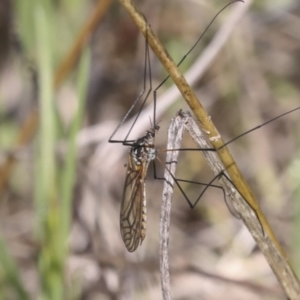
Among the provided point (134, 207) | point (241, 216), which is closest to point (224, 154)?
point (241, 216)

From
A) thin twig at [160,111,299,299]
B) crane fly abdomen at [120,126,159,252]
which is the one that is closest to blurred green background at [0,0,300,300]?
crane fly abdomen at [120,126,159,252]

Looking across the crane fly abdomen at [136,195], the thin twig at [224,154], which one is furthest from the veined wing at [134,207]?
the thin twig at [224,154]

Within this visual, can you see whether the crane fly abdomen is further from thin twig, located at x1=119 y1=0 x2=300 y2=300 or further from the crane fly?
thin twig, located at x1=119 y1=0 x2=300 y2=300

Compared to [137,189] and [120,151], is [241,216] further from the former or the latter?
[120,151]

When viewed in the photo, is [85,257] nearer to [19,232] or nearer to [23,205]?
[19,232]

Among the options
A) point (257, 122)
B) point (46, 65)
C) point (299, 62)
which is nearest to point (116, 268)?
point (46, 65)
